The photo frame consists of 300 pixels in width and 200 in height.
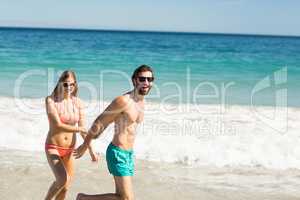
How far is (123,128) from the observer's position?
4.51 metres

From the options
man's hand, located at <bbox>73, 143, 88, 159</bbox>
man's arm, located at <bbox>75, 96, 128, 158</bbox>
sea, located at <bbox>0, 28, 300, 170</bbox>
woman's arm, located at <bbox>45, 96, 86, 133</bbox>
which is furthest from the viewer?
sea, located at <bbox>0, 28, 300, 170</bbox>

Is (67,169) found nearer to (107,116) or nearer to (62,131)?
(62,131)

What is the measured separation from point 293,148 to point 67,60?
23760 millimetres

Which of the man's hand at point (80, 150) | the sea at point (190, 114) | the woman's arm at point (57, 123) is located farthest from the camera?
the sea at point (190, 114)

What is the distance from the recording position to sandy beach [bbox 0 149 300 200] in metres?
6.29

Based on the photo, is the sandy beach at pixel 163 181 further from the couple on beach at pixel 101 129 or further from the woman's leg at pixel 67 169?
the couple on beach at pixel 101 129

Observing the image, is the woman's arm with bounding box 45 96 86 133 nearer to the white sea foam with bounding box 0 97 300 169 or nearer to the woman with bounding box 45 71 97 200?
the woman with bounding box 45 71 97 200

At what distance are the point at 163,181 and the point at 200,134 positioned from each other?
3859 mm

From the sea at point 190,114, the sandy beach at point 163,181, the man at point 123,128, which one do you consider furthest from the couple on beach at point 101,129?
the sea at point 190,114

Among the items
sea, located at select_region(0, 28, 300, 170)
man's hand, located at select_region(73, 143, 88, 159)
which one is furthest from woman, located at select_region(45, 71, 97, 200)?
sea, located at select_region(0, 28, 300, 170)

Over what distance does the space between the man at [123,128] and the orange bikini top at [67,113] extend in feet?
1.53

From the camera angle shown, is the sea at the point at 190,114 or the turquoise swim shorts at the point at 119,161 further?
the sea at the point at 190,114

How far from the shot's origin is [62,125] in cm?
480

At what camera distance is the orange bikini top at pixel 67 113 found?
194 inches
